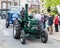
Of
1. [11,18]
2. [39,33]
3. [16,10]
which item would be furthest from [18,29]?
[16,10]

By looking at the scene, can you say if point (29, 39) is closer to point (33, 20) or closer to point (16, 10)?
point (33, 20)

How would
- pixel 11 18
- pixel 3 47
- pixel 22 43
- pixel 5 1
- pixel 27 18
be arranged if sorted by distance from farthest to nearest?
pixel 5 1 < pixel 11 18 < pixel 27 18 < pixel 22 43 < pixel 3 47

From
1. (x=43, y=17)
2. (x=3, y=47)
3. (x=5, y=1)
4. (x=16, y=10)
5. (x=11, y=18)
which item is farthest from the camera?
(x=5, y=1)

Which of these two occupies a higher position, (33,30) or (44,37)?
(33,30)

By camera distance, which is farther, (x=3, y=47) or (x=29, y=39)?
(x=29, y=39)

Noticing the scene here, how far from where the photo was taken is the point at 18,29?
16.9 meters

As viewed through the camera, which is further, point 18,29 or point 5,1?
point 5,1

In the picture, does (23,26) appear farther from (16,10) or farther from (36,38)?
(16,10)

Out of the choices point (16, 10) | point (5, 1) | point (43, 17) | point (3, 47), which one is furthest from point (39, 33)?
point (5, 1)

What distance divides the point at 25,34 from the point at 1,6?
168 feet

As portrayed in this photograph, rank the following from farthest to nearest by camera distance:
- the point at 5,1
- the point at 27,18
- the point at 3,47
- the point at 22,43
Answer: the point at 5,1 → the point at 27,18 → the point at 22,43 → the point at 3,47

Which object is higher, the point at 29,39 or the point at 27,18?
the point at 27,18

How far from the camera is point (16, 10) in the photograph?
3023 centimetres

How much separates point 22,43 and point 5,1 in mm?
51971
